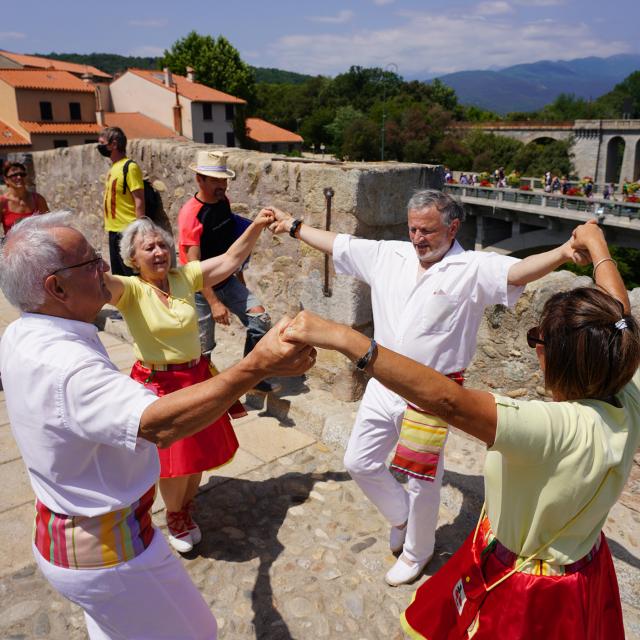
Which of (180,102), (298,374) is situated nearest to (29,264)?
(298,374)

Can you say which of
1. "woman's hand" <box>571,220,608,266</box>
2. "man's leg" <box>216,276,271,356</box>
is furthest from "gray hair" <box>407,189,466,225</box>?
"man's leg" <box>216,276,271,356</box>

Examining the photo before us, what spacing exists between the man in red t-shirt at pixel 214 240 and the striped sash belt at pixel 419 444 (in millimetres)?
1709

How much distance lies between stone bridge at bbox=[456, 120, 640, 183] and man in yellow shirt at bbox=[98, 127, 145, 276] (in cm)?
5862

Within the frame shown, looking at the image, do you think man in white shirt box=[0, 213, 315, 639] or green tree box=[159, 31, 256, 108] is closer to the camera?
man in white shirt box=[0, 213, 315, 639]

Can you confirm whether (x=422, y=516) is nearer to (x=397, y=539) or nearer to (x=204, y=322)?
(x=397, y=539)

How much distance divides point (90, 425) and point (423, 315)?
158cm

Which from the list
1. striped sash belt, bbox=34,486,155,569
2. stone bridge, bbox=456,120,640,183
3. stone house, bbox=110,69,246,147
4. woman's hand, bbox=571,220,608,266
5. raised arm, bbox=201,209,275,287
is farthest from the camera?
stone bridge, bbox=456,120,640,183

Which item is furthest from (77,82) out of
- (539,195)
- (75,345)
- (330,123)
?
(75,345)

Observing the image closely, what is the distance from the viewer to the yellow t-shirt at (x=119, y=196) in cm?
534

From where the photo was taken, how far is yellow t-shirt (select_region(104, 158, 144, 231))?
5344 millimetres

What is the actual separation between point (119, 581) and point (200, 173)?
295 centimetres

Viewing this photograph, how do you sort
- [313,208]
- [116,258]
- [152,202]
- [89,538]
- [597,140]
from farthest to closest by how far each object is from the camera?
[597,140] < [152,202] < [116,258] < [313,208] < [89,538]

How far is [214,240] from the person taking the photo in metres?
4.10

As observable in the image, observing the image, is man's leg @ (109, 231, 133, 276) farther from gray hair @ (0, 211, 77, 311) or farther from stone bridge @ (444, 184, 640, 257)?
stone bridge @ (444, 184, 640, 257)
